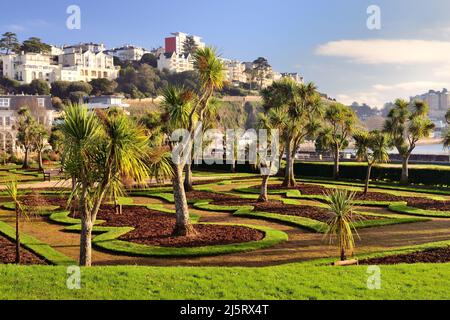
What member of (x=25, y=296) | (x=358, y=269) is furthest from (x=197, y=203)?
(x=25, y=296)

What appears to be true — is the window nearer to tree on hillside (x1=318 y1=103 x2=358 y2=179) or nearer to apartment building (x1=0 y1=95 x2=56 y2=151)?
apartment building (x1=0 y1=95 x2=56 y2=151)

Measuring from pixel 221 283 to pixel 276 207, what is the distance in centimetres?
1675

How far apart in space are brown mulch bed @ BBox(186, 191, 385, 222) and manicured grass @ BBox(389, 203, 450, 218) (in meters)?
2.84

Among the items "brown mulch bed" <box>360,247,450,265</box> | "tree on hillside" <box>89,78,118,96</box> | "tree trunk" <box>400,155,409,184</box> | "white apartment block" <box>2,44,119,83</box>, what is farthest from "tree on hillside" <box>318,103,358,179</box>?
"white apartment block" <box>2,44,119,83</box>

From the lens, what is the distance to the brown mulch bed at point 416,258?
52.7 ft

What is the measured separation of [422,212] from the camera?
2661 centimetres

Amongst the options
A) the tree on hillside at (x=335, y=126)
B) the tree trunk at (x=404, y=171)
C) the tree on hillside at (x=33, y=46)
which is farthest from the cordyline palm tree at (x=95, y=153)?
the tree on hillside at (x=33, y=46)

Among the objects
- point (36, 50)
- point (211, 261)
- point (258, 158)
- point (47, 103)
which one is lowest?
point (211, 261)

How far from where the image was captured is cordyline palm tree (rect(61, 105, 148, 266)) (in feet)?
47.4

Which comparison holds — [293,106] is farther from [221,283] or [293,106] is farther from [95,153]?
[221,283]

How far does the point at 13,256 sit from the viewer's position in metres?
17.7

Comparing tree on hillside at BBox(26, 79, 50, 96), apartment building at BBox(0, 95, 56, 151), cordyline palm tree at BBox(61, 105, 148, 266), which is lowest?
cordyline palm tree at BBox(61, 105, 148, 266)

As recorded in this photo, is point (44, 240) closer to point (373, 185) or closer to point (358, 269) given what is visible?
point (358, 269)
